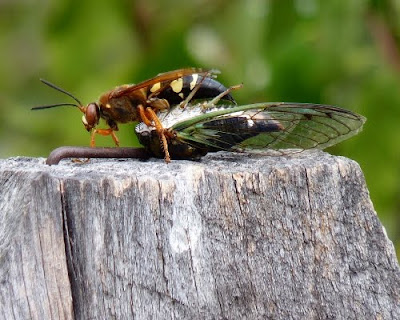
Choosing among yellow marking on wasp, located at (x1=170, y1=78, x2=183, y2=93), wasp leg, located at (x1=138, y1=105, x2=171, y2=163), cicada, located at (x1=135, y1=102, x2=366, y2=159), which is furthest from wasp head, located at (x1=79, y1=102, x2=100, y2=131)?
cicada, located at (x1=135, y1=102, x2=366, y2=159)

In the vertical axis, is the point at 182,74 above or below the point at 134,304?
above

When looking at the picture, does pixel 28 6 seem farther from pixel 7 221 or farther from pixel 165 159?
pixel 7 221

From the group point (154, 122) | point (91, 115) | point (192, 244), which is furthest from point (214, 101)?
point (192, 244)

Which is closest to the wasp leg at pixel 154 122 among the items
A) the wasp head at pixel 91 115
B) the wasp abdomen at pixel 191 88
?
the wasp abdomen at pixel 191 88

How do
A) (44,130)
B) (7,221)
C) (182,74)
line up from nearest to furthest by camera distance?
1. (7,221)
2. (182,74)
3. (44,130)

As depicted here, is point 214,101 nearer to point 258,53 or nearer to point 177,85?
point 177,85

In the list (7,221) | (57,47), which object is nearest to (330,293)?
(7,221)

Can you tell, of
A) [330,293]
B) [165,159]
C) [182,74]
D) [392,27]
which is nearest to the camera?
[330,293]

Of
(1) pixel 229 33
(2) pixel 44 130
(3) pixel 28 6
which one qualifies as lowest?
(2) pixel 44 130

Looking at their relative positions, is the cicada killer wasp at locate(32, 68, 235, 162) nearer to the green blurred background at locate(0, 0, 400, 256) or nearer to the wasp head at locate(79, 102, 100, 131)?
the wasp head at locate(79, 102, 100, 131)

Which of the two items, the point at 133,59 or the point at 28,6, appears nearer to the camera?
the point at 133,59
